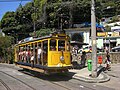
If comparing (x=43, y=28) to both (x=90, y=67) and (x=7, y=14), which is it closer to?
(x=7, y=14)

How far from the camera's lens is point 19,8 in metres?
87.1

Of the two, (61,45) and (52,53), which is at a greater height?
(61,45)

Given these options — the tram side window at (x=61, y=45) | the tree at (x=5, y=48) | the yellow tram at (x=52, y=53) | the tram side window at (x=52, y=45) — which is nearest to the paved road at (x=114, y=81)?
the yellow tram at (x=52, y=53)

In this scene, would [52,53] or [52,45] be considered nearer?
[52,53]

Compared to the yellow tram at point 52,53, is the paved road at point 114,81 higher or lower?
lower

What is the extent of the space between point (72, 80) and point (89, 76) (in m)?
1.10

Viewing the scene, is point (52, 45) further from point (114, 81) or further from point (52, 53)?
point (114, 81)

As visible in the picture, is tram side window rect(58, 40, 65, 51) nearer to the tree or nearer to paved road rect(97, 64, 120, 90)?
paved road rect(97, 64, 120, 90)

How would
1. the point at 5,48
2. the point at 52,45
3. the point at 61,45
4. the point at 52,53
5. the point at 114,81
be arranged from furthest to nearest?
the point at 5,48, the point at 61,45, the point at 52,45, the point at 52,53, the point at 114,81

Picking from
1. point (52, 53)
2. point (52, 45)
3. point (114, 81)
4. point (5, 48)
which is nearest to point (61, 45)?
point (52, 45)

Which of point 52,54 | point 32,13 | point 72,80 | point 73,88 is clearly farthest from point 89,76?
point 32,13

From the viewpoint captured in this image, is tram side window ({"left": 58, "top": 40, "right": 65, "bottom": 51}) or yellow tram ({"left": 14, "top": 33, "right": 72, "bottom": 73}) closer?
yellow tram ({"left": 14, "top": 33, "right": 72, "bottom": 73})

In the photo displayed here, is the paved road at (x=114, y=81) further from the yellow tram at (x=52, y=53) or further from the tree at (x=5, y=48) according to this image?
the tree at (x=5, y=48)

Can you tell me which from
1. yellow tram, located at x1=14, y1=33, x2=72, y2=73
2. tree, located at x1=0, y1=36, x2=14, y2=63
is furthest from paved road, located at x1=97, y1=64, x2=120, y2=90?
tree, located at x1=0, y1=36, x2=14, y2=63
